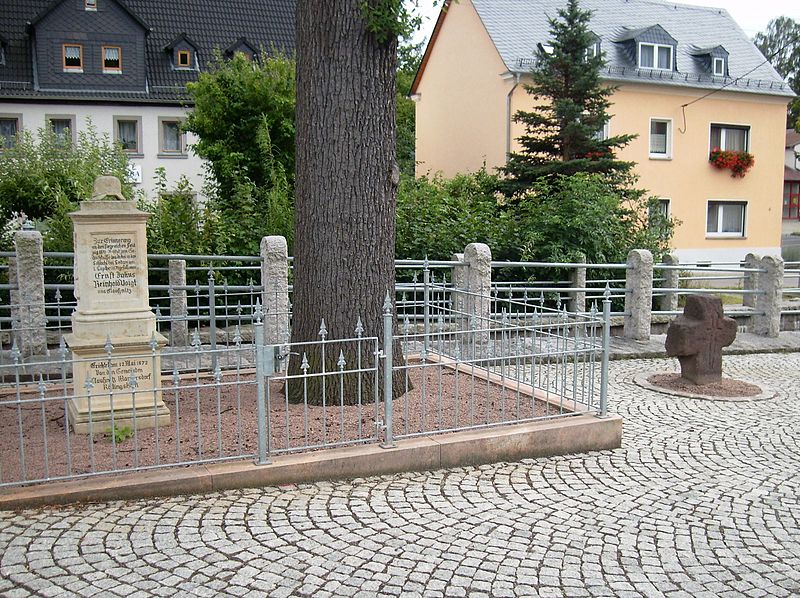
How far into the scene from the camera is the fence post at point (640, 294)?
12.3 meters

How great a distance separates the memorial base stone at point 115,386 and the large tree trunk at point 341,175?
128cm

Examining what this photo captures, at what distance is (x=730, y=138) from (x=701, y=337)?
22402 millimetres

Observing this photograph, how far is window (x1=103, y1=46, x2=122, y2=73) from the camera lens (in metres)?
28.3

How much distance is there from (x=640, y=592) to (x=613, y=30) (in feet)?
88.5

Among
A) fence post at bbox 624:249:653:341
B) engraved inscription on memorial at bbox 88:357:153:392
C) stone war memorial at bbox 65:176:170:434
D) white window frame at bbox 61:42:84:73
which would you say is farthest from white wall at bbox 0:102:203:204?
engraved inscription on memorial at bbox 88:357:153:392

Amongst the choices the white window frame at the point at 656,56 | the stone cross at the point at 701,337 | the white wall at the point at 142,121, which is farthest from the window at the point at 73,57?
the stone cross at the point at 701,337

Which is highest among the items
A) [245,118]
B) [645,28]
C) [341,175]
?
[645,28]

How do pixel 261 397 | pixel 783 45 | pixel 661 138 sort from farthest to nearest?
pixel 783 45 → pixel 661 138 → pixel 261 397

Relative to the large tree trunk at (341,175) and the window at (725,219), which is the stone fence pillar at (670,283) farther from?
the window at (725,219)

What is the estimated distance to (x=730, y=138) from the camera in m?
28.5

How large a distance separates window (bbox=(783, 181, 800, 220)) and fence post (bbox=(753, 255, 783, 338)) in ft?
141

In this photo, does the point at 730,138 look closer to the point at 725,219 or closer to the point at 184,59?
the point at 725,219

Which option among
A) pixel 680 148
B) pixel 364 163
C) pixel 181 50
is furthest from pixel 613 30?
pixel 364 163

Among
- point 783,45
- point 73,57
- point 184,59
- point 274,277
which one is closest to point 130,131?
point 73,57
